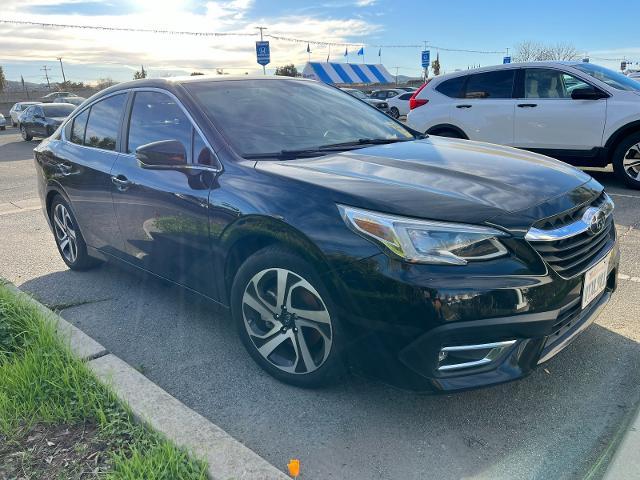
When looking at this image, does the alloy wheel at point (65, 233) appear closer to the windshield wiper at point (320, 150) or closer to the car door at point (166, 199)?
the car door at point (166, 199)

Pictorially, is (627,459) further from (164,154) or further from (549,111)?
(549,111)

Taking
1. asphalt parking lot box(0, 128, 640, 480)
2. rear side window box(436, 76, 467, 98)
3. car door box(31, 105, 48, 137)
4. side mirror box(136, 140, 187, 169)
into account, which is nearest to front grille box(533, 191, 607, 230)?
asphalt parking lot box(0, 128, 640, 480)

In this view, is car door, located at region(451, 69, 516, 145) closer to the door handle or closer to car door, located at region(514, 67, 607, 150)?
car door, located at region(514, 67, 607, 150)

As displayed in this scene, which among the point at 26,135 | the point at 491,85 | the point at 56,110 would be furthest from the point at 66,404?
the point at 26,135

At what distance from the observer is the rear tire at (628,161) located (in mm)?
6926

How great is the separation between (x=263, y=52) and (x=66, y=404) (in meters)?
19.9

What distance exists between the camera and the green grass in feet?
6.49

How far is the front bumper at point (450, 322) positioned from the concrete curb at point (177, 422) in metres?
0.67

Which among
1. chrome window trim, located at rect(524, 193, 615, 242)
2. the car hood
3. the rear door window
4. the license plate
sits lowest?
the license plate

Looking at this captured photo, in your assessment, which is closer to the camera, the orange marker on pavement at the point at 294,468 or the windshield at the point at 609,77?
the orange marker on pavement at the point at 294,468

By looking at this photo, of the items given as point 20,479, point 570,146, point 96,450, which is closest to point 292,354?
point 96,450

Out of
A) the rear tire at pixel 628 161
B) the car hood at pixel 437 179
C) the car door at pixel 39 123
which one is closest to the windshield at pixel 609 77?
the rear tire at pixel 628 161

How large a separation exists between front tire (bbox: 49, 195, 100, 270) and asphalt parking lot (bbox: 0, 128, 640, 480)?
847mm

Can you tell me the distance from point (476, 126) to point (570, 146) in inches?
53.0
